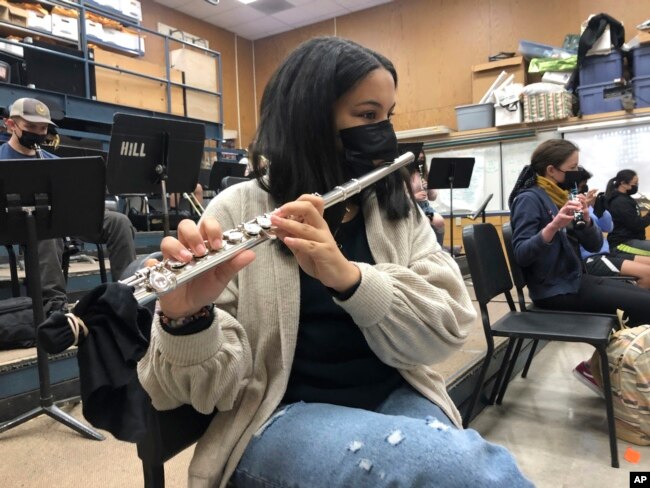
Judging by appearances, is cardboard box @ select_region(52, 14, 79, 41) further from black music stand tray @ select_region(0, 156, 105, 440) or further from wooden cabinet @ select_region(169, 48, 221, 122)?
black music stand tray @ select_region(0, 156, 105, 440)

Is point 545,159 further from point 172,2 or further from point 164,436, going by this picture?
point 172,2

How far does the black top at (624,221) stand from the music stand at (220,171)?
296 cm

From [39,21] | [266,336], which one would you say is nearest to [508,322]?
[266,336]

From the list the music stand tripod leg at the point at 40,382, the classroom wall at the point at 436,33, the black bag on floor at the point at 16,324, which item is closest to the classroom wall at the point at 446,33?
the classroom wall at the point at 436,33

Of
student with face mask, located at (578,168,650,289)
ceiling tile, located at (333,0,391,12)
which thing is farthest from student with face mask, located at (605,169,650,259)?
ceiling tile, located at (333,0,391,12)

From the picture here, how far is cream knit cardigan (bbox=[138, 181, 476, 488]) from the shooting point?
2.34 ft

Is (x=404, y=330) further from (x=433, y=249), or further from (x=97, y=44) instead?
(x=97, y=44)

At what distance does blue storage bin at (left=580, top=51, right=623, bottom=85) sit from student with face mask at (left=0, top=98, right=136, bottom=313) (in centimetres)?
462

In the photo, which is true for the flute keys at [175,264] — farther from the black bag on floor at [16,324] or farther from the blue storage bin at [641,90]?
the blue storage bin at [641,90]

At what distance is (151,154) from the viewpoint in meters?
2.56

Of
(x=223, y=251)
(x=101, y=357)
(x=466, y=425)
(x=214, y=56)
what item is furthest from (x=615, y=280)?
(x=214, y=56)

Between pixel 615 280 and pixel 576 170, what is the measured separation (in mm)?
547

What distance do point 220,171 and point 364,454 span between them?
384 centimetres

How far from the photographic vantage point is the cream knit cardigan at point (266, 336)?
712 millimetres
